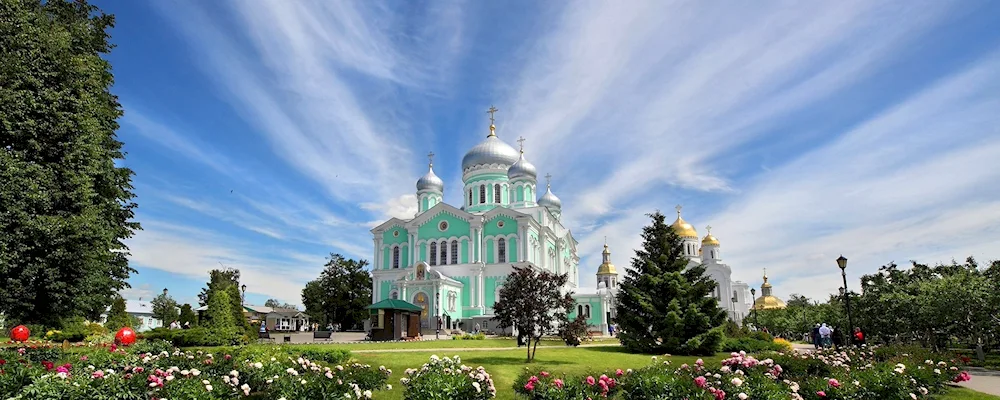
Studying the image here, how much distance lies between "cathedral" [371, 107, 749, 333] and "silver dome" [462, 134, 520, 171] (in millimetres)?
91

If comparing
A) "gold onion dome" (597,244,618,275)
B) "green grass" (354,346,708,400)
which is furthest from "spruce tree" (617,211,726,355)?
"gold onion dome" (597,244,618,275)

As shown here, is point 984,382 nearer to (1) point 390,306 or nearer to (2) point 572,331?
(2) point 572,331

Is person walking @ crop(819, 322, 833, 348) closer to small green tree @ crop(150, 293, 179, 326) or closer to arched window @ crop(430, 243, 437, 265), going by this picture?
arched window @ crop(430, 243, 437, 265)

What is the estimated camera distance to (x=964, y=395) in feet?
37.4

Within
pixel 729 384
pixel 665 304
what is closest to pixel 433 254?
pixel 665 304

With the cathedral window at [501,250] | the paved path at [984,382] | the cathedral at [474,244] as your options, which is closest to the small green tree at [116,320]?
the cathedral at [474,244]

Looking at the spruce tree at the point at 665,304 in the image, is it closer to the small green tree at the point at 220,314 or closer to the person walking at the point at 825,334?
the person walking at the point at 825,334

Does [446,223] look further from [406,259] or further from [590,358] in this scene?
[590,358]

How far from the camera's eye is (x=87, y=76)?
20.0 m

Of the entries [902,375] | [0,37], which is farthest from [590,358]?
[0,37]

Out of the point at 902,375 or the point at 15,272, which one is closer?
the point at 902,375

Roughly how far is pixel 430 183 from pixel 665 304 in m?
34.5

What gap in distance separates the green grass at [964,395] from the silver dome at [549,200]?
4738 centimetres

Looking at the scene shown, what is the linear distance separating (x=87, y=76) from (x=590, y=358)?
64.7 ft
